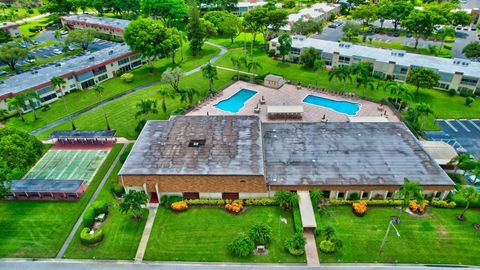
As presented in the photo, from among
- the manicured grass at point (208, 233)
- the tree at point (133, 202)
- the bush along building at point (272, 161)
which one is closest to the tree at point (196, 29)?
the bush along building at point (272, 161)

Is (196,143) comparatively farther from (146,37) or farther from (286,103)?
(146,37)

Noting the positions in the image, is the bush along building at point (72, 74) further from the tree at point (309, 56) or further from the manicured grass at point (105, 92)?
the tree at point (309, 56)

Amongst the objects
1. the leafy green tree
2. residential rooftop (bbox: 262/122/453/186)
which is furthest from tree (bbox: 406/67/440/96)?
the leafy green tree

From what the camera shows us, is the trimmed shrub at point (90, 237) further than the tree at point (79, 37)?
No

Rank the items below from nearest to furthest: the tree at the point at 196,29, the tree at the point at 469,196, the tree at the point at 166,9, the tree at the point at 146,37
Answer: the tree at the point at 469,196 < the tree at the point at 146,37 < the tree at the point at 196,29 < the tree at the point at 166,9

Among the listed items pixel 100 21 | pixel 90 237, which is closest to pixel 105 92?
pixel 90 237

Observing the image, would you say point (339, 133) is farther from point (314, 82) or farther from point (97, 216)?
point (97, 216)

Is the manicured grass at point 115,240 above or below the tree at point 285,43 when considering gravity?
below
